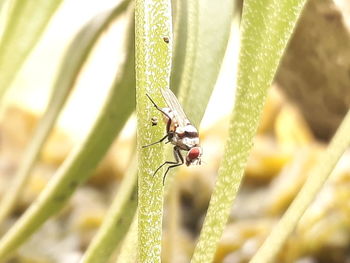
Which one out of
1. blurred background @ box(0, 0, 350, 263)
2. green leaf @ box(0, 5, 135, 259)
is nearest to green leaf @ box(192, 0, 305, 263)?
green leaf @ box(0, 5, 135, 259)

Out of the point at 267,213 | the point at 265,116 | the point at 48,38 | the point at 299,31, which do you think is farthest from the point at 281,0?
the point at 48,38

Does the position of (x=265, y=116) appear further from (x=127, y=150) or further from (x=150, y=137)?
(x=150, y=137)

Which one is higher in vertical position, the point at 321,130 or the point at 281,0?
the point at 321,130

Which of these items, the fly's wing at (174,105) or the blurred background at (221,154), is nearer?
the fly's wing at (174,105)

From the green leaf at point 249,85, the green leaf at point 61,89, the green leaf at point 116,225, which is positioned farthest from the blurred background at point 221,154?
the green leaf at point 249,85

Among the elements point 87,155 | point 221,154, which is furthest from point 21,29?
point 221,154

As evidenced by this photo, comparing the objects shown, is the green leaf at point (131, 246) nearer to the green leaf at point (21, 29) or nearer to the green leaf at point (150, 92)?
the green leaf at point (150, 92)
